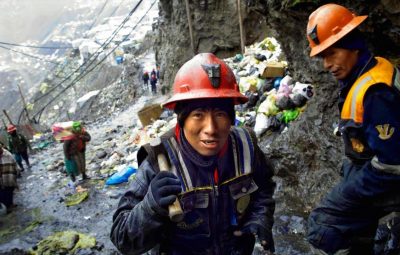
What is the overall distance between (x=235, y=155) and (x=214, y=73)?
471 millimetres

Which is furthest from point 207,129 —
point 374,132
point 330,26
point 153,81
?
point 153,81

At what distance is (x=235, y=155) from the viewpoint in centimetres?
184

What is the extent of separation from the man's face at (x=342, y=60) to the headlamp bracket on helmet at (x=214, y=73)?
3.22 feet

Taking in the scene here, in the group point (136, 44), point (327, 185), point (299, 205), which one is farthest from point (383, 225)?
point (136, 44)

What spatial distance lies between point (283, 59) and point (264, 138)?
3.10 meters

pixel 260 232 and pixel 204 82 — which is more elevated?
pixel 204 82

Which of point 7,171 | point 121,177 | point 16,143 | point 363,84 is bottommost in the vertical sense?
point 121,177

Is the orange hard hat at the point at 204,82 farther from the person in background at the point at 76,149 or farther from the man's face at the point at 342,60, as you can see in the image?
the person in background at the point at 76,149

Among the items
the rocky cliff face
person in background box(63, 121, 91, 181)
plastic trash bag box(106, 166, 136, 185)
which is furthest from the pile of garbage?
person in background box(63, 121, 91, 181)

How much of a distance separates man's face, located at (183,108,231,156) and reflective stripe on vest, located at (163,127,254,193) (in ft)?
0.35

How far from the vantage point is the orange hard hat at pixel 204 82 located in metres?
1.70

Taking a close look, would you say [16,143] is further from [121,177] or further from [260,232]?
[260,232]

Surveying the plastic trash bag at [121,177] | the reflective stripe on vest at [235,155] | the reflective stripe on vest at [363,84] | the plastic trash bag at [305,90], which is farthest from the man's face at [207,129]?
the plastic trash bag at [121,177]

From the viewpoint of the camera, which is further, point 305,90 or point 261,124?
point 261,124
